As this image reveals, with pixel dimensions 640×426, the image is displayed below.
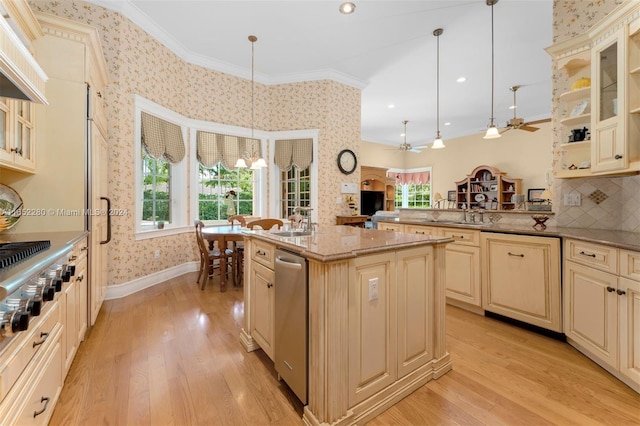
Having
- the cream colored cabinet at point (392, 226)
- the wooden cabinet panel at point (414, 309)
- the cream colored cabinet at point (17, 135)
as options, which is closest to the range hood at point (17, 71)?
the cream colored cabinet at point (17, 135)

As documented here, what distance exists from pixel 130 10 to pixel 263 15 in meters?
1.61

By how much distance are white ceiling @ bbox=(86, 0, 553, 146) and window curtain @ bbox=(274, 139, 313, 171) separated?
1.17 m

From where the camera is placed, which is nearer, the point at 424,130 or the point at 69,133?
the point at 69,133

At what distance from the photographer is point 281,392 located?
5.52 feet

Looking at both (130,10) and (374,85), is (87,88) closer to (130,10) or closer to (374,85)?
(130,10)

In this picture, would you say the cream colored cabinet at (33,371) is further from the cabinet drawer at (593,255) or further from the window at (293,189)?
the window at (293,189)

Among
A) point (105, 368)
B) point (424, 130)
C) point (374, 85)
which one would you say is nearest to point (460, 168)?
point (424, 130)

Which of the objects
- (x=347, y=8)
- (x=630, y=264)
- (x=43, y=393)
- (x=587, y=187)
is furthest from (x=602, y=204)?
(x=43, y=393)

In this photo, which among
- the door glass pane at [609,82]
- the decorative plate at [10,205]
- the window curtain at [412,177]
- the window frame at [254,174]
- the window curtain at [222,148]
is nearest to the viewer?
the decorative plate at [10,205]

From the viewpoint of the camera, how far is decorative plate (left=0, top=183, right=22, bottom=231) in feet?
6.22

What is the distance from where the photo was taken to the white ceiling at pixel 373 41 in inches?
131

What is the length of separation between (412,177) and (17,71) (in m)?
9.94

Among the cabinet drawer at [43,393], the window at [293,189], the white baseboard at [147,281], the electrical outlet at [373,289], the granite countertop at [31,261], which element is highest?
Result: the window at [293,189]

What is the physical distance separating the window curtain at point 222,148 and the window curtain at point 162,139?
34 cm
